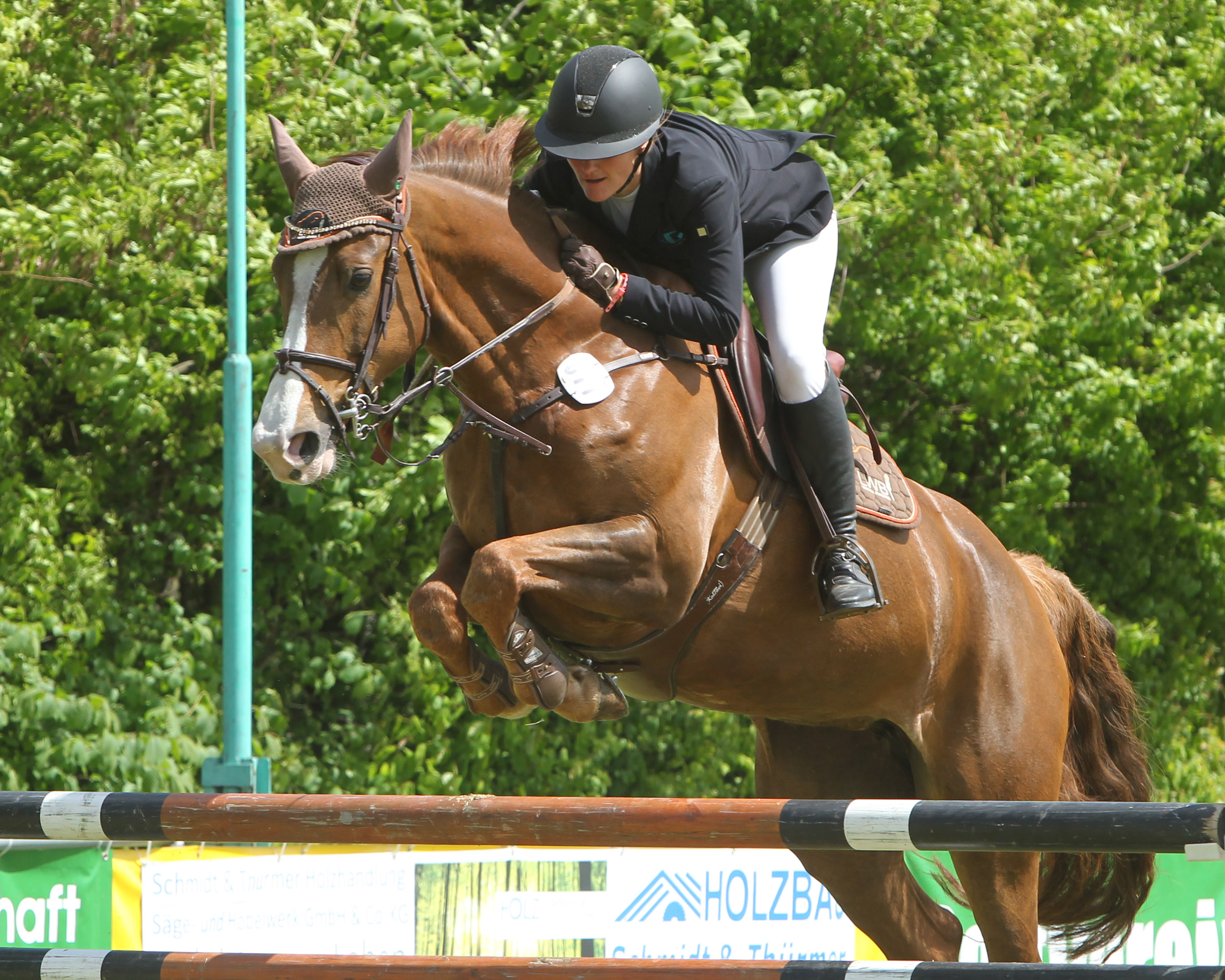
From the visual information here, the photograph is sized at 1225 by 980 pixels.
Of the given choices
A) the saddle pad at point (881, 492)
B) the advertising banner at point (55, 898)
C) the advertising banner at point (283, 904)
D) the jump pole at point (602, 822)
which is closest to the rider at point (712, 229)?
the saddle pad at point (881, 492)

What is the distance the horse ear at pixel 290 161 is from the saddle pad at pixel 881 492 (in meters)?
1.59

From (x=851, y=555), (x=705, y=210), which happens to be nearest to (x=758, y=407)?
(x=851, y=555)

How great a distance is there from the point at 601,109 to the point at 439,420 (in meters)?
4.08

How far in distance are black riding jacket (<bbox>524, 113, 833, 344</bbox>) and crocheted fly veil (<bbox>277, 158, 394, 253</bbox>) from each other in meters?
0.63

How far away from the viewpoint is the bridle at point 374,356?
10.2ft

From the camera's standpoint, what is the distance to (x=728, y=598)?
360 centimetres

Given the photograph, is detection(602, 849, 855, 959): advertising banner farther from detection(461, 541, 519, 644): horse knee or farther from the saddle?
detection(461, 541, 519, 644): horse knee

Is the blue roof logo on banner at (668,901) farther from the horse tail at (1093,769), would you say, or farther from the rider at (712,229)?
the rider at (712,229)

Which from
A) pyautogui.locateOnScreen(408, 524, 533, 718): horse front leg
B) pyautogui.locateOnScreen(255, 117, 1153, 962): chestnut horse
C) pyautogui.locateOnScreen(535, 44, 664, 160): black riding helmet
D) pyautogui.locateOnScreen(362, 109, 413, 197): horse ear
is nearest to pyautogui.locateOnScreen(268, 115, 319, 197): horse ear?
pyautogui.locateOnScreen(255, 117, 1153, 962): chestnut horse

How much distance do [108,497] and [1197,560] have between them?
23.5ft

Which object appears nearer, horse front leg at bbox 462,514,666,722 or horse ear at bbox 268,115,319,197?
horse front leg at bbox 462,514,666,722

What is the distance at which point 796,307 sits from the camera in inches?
144

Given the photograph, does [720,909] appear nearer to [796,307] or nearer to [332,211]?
[796,307]

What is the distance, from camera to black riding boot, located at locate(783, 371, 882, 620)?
11.7 feet
